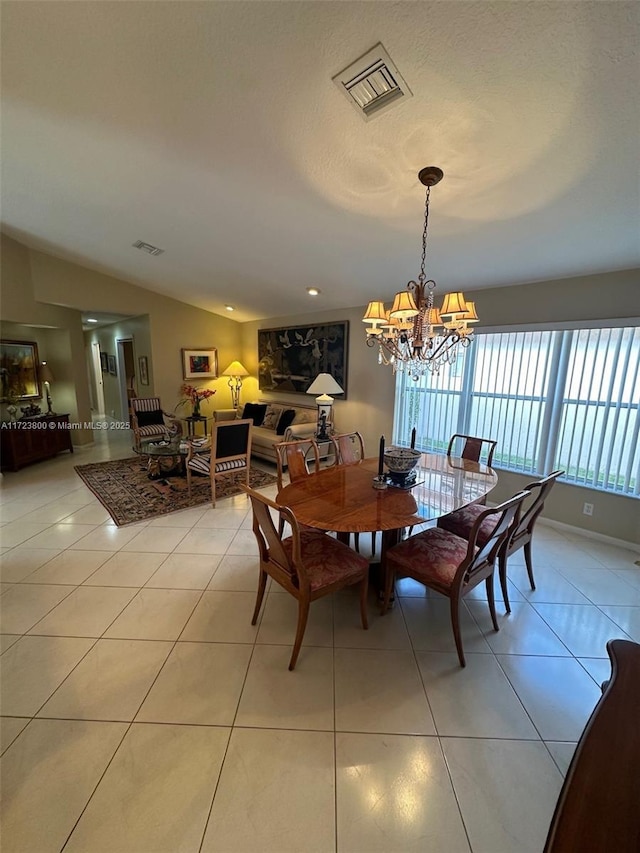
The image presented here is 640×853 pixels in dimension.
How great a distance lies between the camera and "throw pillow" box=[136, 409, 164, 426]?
573cm

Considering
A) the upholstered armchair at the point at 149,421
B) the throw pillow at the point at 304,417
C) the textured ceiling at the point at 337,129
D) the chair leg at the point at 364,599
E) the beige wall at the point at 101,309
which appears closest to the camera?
the textured ceiling at the point at 337,129

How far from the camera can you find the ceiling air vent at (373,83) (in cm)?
155

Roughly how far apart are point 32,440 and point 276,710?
550cm

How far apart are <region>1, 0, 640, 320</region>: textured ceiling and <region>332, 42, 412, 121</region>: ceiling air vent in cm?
4

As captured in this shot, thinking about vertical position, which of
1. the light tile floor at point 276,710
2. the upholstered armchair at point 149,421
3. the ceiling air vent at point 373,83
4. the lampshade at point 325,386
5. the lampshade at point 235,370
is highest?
the ceiling air vent at point 373,83

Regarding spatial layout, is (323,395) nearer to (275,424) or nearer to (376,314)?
(275,424)

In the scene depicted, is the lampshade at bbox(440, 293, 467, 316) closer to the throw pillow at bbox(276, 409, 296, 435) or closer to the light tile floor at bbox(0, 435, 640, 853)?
the light tile floor at bbox(0, 435, 640, 853)

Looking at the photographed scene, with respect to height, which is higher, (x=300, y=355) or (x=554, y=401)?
(x=300, y=355)

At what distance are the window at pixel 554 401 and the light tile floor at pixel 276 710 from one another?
3.29ft

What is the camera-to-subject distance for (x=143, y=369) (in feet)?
22.1

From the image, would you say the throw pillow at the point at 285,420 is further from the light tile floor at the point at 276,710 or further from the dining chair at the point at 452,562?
the dining chair at the point at 452,562

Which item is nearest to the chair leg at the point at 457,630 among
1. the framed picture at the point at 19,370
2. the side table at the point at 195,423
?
the side table at the point at 195,423

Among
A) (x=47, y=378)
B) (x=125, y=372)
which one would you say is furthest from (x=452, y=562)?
(x=125, y=372)

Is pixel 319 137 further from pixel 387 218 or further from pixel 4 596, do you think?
pixel 4 596
